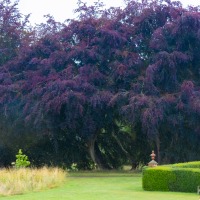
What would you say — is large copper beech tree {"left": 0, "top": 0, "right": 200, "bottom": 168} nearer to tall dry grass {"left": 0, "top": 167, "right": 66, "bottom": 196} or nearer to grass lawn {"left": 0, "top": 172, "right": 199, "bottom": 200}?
grass lawn {"left": 0, "top": 172, "right": 199, "bottom": 200}

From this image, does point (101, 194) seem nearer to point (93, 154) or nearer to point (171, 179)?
point (171, 179)

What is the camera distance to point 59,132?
88.8 feet

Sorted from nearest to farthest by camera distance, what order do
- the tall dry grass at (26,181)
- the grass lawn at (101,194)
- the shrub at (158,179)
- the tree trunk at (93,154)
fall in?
1. the grass lawn at (101,194)
2. the tall dry grass at (26,181)
3. the shrub at (158,179)
4. the tree trunk at (93,154)

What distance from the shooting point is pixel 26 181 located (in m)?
16.8

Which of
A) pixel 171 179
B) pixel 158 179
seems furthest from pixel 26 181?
pixel 171 179

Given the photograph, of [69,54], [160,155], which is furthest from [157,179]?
[69,54]

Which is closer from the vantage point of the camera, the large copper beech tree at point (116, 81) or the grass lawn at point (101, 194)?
the grass lawn at point (101, 194)

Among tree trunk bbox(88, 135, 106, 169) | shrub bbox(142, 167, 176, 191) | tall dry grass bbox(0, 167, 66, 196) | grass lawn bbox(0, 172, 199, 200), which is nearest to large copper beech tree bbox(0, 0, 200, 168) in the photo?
tree trunk bbox(88, 135, 106, 169)

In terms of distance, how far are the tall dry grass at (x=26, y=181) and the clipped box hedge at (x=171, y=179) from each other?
3.24 metres

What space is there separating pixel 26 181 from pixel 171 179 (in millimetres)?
4501

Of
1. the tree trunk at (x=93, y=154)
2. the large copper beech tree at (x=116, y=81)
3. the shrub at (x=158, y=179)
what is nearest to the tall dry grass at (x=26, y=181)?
the shrub at (x=158, y=179)

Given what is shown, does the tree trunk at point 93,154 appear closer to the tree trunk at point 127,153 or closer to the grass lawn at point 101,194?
the tree trunk at point 127,153

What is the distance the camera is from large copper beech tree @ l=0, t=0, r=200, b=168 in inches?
941

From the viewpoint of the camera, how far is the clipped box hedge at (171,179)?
1595 centimetres
